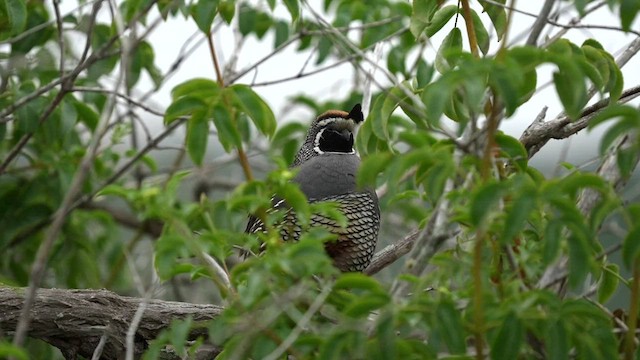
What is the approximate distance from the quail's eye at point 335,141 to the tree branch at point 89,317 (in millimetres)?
1261

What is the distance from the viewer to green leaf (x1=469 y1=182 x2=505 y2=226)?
172 centimetres

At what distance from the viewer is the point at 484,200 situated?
67.7 inches

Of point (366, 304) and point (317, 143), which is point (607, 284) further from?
point (317, 143)

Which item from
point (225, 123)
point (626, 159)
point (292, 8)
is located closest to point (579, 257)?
point (626, 159)

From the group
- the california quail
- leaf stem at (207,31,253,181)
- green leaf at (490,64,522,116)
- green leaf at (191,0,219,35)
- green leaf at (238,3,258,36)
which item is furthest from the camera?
green leaf at (238,3,258,36)

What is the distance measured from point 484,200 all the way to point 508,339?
9.3 inches

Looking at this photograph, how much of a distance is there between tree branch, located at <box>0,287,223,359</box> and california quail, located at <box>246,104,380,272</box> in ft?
Answer: 1.55

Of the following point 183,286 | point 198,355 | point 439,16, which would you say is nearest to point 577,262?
point 439,16

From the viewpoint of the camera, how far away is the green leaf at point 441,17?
8.30 ft

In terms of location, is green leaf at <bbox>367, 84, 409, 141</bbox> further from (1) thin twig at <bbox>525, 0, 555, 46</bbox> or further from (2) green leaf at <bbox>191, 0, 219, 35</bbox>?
(2) green leaf at <bbox>191, 0, 219, 35</bbox>

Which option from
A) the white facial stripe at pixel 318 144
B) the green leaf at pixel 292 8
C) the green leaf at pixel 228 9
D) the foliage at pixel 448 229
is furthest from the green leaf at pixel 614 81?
the white facial stripe at pixel 318 144

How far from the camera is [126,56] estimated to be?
2.19 meters

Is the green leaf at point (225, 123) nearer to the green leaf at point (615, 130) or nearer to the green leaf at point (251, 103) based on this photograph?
the green leaf at point (251, 103)

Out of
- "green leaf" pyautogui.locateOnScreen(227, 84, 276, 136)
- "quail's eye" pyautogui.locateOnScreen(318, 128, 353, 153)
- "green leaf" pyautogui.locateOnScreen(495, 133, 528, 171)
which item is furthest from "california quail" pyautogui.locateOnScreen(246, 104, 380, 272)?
"green leaf" pyautogui.locateOnScreen(495, 133, 528, 171)
